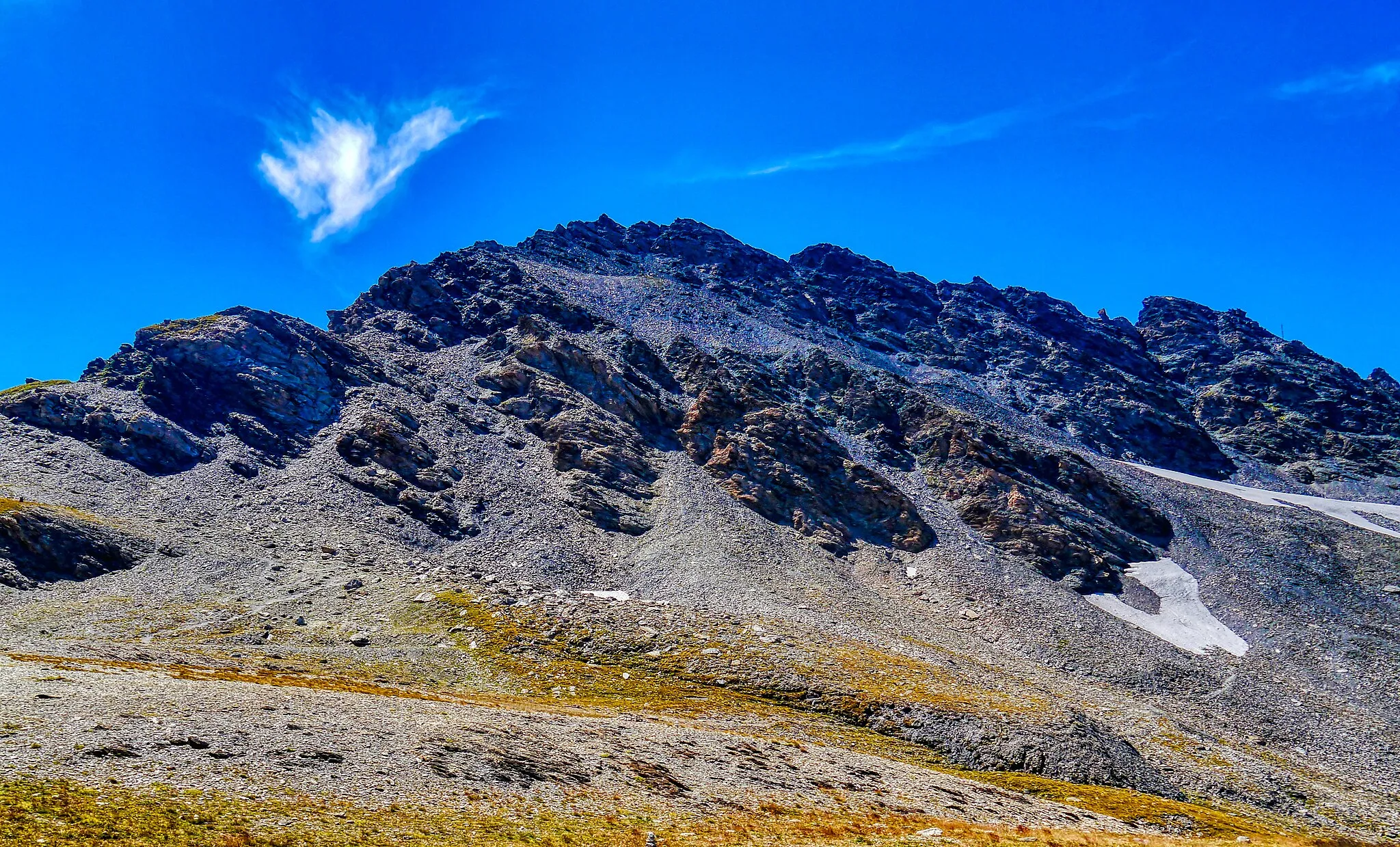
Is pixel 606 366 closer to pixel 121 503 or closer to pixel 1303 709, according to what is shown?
pixel 121 503

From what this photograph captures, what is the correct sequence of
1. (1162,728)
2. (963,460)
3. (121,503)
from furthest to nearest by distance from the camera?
(963,460) < (121,503) < (1162,728)

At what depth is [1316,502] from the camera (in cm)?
13112

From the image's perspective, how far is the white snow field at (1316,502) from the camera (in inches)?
4774

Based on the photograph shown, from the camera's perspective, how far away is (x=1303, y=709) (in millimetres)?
65125

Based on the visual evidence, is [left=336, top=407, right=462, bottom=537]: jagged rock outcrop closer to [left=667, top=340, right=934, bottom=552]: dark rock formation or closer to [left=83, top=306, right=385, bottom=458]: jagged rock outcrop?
[left=83, top=306, right=385, bottom=458]: jagged rock outcrop

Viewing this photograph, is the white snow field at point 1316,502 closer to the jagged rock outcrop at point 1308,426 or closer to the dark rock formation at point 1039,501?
the jagged rock outcrop at point 1308,426

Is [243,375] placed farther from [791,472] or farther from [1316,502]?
[1316,502]

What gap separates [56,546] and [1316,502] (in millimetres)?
177778

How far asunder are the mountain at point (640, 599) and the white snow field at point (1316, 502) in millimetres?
1482

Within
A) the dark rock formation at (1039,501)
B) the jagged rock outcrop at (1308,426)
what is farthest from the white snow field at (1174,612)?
the jagged rock outcrop at (1308,426)

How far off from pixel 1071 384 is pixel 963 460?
9171cm

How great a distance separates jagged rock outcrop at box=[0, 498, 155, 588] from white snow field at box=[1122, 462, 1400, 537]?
501ft

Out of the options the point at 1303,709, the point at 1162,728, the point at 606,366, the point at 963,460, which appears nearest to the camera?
the point at 1162,728

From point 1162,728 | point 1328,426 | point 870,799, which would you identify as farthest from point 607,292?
point 1328,426
